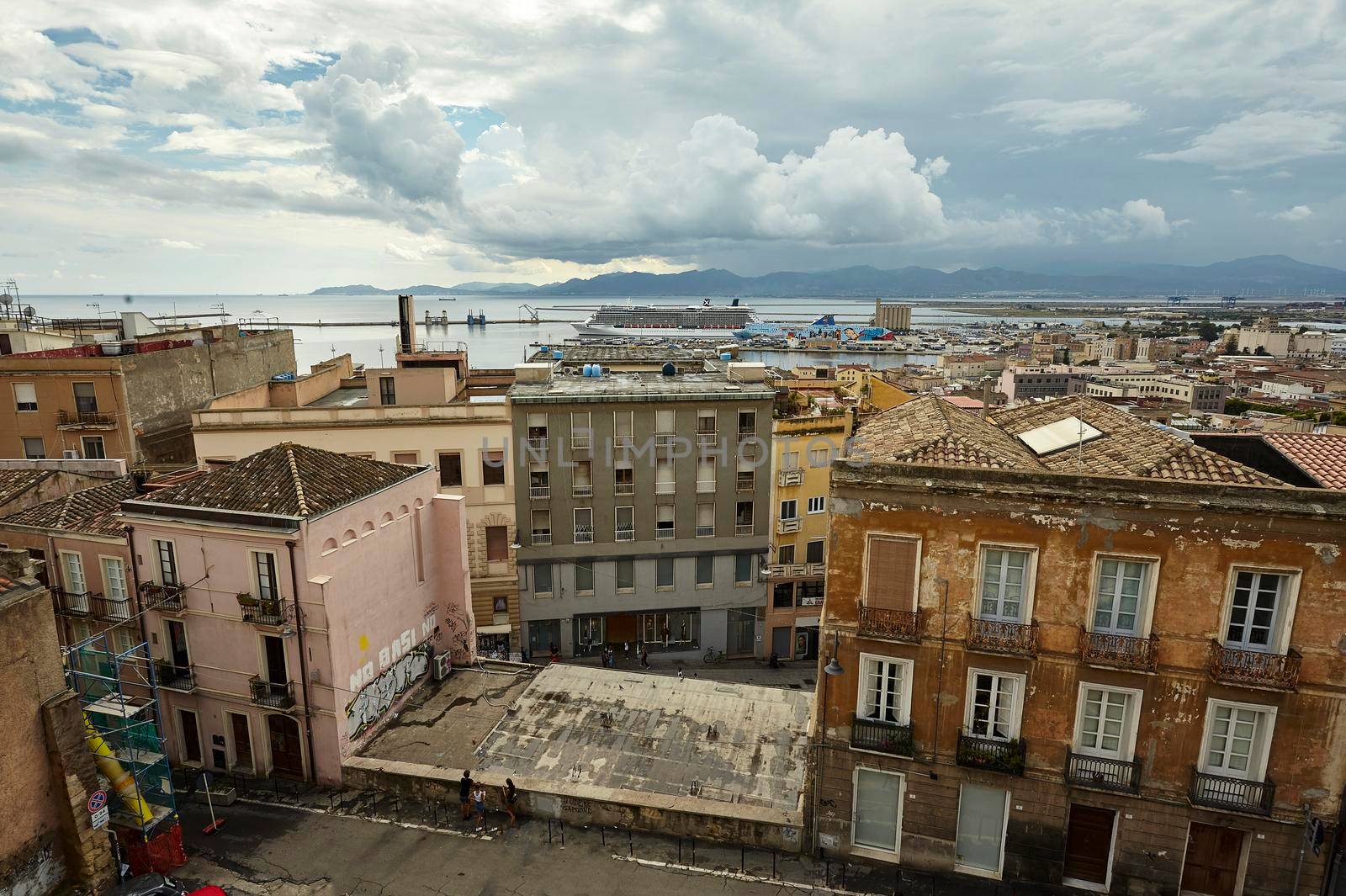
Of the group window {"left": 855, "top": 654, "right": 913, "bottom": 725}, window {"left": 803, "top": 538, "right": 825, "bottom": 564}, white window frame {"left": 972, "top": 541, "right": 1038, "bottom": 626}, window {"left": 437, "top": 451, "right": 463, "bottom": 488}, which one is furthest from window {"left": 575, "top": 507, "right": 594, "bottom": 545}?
white window frame {"left": 972, "top": 541, "right": 1038, "bottom": 626}

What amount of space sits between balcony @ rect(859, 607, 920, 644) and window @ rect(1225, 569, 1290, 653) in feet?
23.5

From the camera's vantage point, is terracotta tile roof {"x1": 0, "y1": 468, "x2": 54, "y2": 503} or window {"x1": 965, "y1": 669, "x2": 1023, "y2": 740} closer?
window {"x1": 965, "y1": 669, "x2": 1023, "y2": 740}

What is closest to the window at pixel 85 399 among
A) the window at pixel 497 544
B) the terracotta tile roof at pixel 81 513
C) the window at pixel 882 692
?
the terracotta tile roof at pixel 81 513

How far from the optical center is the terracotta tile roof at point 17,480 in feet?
93.4

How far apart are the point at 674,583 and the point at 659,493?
550cm

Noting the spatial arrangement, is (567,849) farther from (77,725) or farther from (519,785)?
(77,725)

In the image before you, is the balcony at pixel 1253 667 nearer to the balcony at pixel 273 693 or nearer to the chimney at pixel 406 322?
the balcony at pixel 273 693

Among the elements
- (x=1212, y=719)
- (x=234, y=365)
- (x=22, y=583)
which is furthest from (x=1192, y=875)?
(x=234, y=365)

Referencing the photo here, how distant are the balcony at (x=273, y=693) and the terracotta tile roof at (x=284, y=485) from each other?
5.64m

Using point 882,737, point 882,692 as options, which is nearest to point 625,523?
point 882,692

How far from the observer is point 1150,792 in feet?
59.3

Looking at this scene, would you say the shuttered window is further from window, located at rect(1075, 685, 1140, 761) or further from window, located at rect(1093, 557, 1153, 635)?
window, located at rect(1075, 685, 1140, 761)

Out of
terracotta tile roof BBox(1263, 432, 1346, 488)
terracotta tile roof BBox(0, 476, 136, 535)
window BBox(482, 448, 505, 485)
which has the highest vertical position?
terracotta tile roof BBox(1263, 432, 1346, 488)

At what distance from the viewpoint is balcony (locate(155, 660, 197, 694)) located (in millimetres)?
24172
